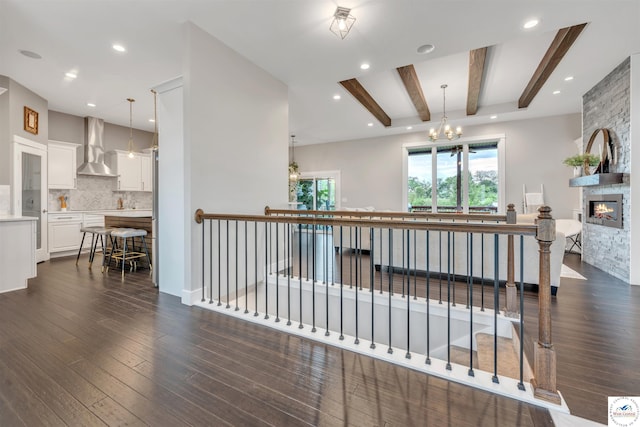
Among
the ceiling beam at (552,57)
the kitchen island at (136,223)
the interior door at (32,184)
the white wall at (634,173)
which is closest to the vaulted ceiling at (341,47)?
the ceiling beam at (552,57)

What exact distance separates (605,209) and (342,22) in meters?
4.93

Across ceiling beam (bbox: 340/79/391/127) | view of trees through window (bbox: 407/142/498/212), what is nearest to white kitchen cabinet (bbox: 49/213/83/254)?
ceiling beam (bbox: 340/79/391/127)

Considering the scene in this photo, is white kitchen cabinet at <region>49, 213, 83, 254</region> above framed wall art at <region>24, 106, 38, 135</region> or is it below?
below

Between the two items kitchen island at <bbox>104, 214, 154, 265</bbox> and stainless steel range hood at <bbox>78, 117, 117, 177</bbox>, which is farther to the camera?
stainless steel range hood at <bbox>78, 117, 117, 177</bbox>

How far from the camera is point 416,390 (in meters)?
1.55

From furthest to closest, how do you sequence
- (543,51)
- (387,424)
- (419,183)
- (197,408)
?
(419,183), (543,51), (197,408), (387,424)

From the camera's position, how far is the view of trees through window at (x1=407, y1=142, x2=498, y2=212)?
6984mm

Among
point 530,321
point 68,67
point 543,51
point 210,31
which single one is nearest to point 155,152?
point 210,31

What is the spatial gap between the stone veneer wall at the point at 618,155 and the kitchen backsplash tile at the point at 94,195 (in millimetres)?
9752

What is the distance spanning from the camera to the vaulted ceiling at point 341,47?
2672mm

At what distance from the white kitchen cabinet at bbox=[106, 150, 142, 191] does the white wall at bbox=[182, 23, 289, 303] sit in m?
4.65

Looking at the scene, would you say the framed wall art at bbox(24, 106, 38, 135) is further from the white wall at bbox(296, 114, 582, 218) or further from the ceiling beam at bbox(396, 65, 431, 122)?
the white wall at bbox(296, 114, 582, 218)

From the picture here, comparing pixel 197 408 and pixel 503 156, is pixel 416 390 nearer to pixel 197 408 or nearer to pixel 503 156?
pixel 197 408

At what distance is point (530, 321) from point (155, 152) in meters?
4.52
